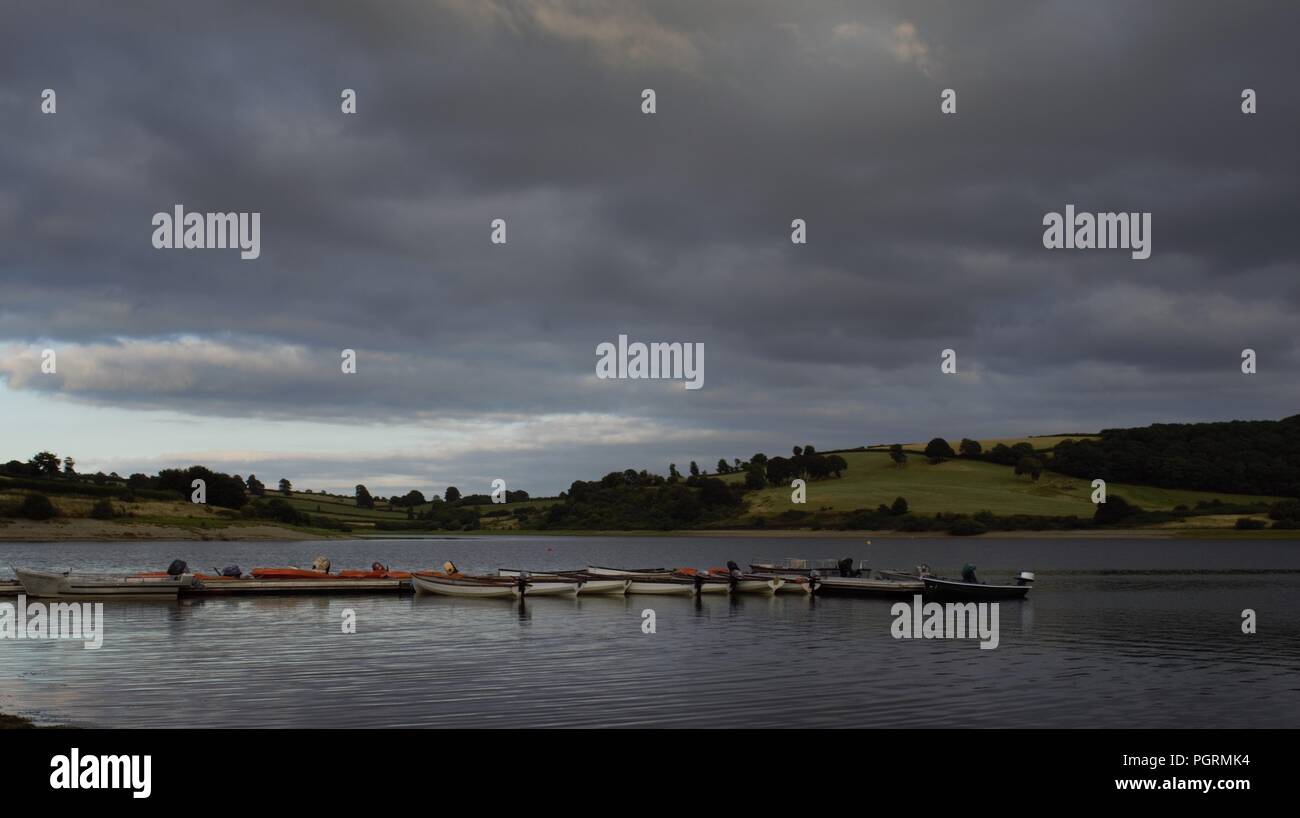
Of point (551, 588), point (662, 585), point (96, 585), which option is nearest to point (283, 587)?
point (96, 585)

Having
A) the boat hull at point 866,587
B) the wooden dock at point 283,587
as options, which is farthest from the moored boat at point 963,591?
the wooden dock at point 283,587

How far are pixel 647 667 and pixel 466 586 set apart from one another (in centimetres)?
4569

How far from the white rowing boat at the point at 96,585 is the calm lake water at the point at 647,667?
2.29 meters

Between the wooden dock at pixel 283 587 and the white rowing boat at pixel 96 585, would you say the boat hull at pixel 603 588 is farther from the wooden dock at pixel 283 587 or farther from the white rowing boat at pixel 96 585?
the white rowing boat at pixel 96 585

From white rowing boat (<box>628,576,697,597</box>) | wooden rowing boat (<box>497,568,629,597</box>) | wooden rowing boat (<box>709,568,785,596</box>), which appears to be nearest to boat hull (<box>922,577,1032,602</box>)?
wooden rowing boat (<box>709,568,785,596</box>)

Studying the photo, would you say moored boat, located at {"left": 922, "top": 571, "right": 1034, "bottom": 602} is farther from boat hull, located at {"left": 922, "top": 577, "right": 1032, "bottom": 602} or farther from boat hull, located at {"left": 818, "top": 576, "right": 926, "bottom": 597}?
boat hull, located at {"left": 818, "top": 576, "right": 926, "bottom": 597}

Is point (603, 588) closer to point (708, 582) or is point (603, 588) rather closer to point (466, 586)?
point (708, 582)

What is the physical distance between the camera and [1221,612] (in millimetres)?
79500

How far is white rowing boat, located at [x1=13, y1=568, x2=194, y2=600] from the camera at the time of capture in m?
79.4

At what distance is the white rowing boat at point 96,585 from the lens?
7938cm
